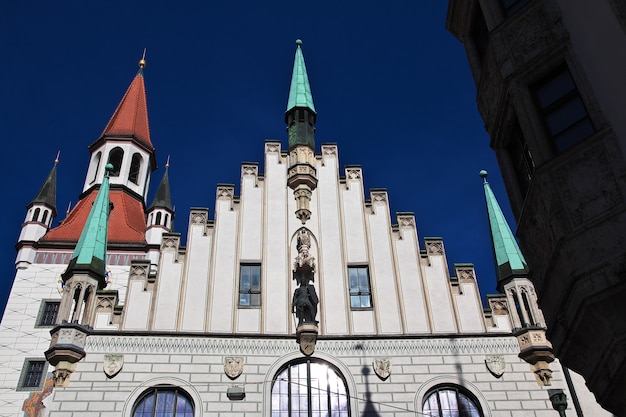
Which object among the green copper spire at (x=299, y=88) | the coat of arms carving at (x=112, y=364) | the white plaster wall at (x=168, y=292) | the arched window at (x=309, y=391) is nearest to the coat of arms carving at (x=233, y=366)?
the arched window at (x=309, y=391)

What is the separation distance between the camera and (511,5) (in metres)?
10.4

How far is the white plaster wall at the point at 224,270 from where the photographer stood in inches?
614

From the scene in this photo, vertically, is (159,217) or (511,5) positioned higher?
(159,217)

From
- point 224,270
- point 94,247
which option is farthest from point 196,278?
point 94,247

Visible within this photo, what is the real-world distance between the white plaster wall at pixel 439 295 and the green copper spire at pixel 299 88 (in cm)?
707

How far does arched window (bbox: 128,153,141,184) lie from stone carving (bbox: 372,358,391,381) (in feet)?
75.9

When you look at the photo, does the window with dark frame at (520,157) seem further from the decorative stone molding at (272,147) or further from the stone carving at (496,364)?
the decorative stone molding at (272,147)

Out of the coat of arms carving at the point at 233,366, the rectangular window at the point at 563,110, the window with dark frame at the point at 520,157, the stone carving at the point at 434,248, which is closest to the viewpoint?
the rectangular window at the point at 563,110

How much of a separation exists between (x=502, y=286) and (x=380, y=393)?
14.3ft

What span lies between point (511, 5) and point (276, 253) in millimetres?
9052

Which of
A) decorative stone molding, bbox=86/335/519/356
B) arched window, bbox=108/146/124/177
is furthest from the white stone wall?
arched window, bbox=108/146/124/177

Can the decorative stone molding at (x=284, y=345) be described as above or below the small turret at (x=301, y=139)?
below

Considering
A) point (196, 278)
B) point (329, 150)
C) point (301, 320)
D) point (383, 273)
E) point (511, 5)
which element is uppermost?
point (329, 150)

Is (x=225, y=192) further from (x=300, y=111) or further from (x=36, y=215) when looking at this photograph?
(x=36, y=215)
